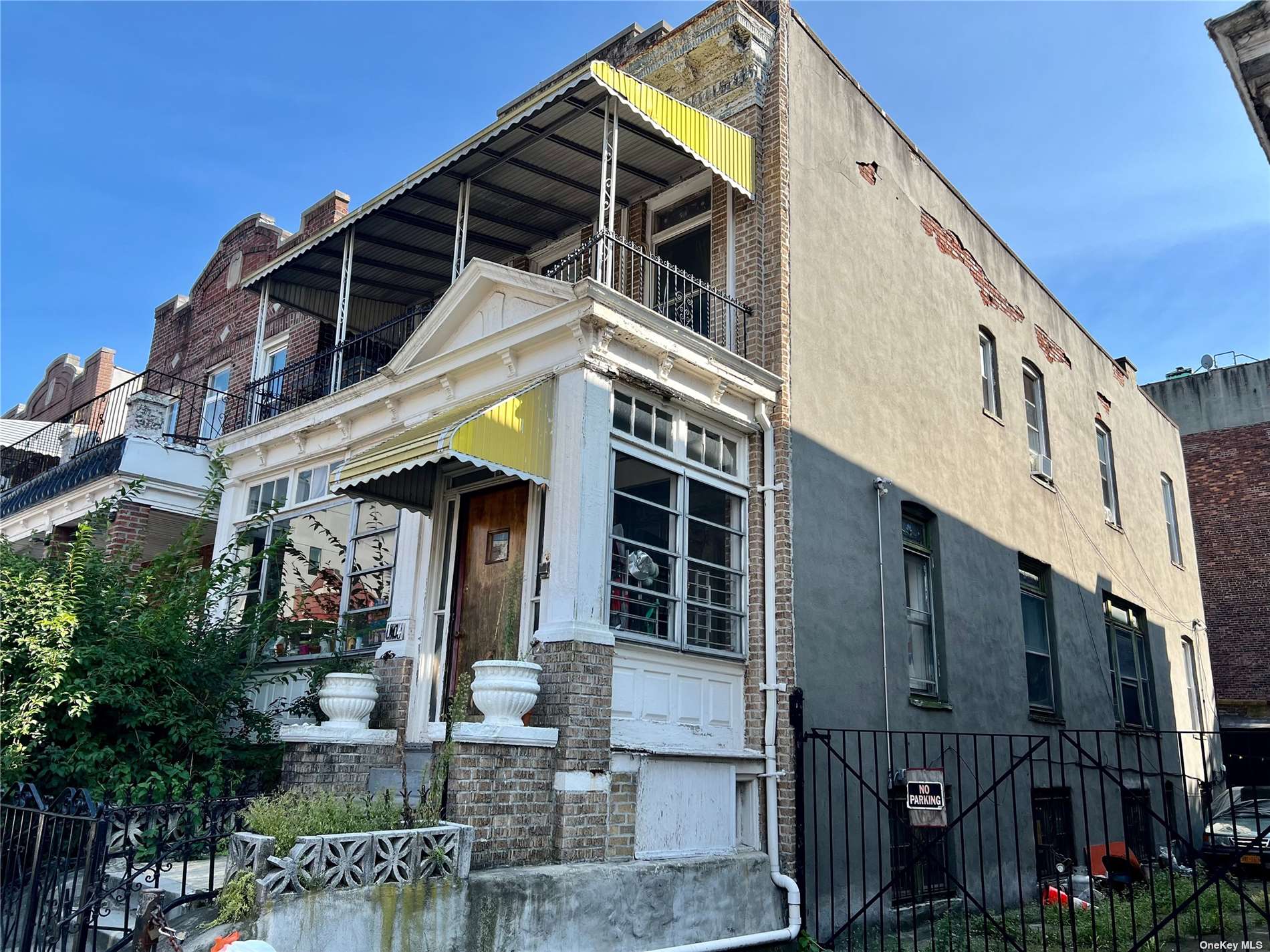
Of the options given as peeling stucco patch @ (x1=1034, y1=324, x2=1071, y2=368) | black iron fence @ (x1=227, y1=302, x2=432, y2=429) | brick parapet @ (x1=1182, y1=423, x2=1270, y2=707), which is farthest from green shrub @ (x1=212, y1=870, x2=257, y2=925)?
brick parapet @ (x1=1182, y1=423, x2=1270, y2=707)

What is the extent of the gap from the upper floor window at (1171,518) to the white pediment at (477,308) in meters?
16.4

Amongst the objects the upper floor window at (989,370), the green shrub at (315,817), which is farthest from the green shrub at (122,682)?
the upper floor window at (989,370)

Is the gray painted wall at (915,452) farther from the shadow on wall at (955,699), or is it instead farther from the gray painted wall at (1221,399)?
the gray painted wall at (1221,399)

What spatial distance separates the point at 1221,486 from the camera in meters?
26.5

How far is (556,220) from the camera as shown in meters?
12.9

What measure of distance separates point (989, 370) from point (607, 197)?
7.62m

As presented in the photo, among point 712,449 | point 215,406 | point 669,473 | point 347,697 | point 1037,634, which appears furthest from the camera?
point 215,406

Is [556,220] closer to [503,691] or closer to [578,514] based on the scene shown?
[578,514]

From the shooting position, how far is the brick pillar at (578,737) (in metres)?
7.72

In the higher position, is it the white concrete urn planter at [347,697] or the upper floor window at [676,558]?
the upper floor window at [676,558]

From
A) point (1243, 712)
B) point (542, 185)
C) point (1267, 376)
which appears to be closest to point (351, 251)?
point (542, 185)

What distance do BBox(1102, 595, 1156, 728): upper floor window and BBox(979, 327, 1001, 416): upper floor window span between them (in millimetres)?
4422

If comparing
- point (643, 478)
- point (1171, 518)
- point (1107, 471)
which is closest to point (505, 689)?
point (643, 478)

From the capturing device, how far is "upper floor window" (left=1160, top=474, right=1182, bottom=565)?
21.3 metres
